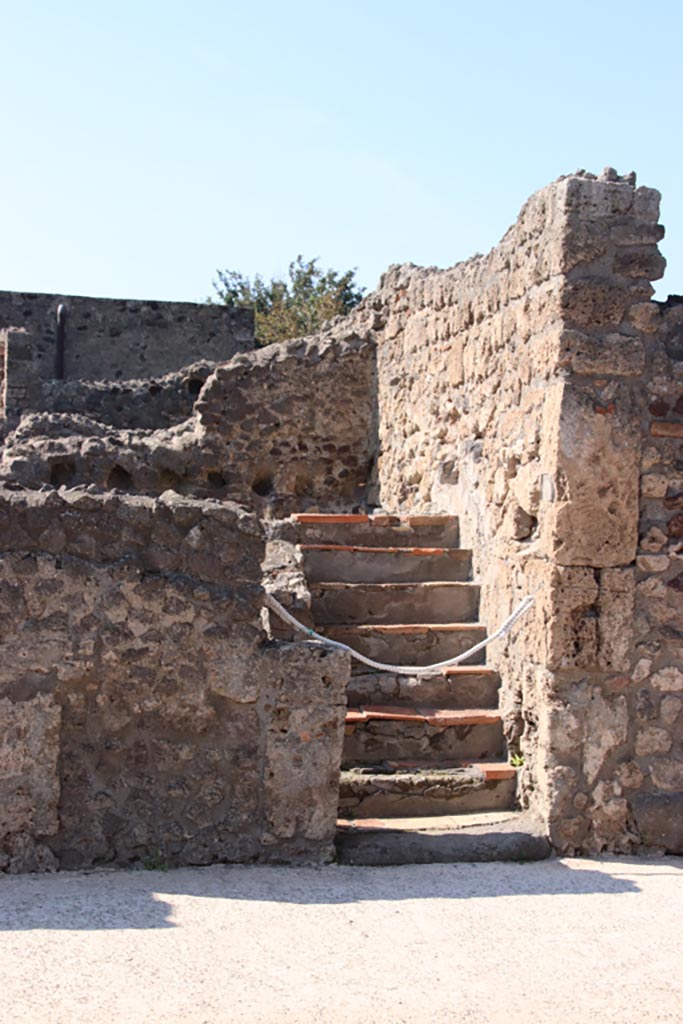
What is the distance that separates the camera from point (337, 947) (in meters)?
3.52

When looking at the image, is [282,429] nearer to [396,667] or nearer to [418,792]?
[396,667]

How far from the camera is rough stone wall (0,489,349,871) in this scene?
4055 millimetres

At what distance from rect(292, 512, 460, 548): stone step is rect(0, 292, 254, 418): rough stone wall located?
8797 mm

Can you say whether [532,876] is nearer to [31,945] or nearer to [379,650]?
[379,650]

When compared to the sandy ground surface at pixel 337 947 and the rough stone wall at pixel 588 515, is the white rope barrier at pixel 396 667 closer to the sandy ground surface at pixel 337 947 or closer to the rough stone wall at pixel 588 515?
the rough stone wall at pixel 588 515

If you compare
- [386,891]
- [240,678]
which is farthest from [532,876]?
[240,678]

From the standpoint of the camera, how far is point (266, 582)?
5.39m

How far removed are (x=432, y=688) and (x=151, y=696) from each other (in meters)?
1.80

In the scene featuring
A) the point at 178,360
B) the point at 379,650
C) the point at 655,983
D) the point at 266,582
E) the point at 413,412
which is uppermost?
the point at 178,360

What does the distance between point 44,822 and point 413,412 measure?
4487 millimetres

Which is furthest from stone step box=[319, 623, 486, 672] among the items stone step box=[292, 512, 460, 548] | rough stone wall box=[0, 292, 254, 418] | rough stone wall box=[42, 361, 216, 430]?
rough stone wall box=[0, 292, 254, 418]

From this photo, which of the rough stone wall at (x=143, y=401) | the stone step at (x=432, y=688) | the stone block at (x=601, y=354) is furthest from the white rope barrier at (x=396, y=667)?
the rough stone wall at (x=143, y=401)

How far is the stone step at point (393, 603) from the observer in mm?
5844

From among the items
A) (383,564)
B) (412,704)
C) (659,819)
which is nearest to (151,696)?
(412,704)
